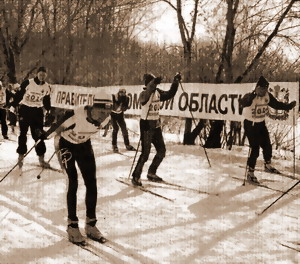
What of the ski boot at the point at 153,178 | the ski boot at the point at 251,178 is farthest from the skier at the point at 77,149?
the ski boot at the point at 251,178

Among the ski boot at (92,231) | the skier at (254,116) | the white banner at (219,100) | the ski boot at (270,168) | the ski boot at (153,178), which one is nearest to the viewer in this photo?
the ski boot at (92,231)

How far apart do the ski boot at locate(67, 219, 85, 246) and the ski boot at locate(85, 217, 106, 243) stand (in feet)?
0.52

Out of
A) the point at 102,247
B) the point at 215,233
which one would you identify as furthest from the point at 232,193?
the point at 102,247

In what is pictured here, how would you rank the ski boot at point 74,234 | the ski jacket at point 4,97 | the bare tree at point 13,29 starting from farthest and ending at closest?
the bare tree at point 13,29
the ski jacket at point 4,97
the ski boot at point 74,234

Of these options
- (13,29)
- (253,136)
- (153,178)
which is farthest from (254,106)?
(13,29)

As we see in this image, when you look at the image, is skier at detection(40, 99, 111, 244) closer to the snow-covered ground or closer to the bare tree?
the snow-covered ground

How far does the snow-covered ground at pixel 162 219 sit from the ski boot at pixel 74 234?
0.32 ft

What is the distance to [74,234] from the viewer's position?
15.3 ft

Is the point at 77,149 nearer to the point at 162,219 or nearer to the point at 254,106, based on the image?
the point at 162,219

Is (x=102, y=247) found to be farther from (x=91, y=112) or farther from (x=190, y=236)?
(x=91, y=112)

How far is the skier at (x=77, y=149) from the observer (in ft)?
15.2

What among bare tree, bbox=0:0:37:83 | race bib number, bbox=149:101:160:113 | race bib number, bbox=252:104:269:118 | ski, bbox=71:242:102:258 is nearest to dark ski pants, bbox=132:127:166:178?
race bib number, bbox=149:101:160:113

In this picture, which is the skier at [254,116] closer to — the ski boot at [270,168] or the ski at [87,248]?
the ski boot at [270,168]

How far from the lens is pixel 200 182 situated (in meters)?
7.71
